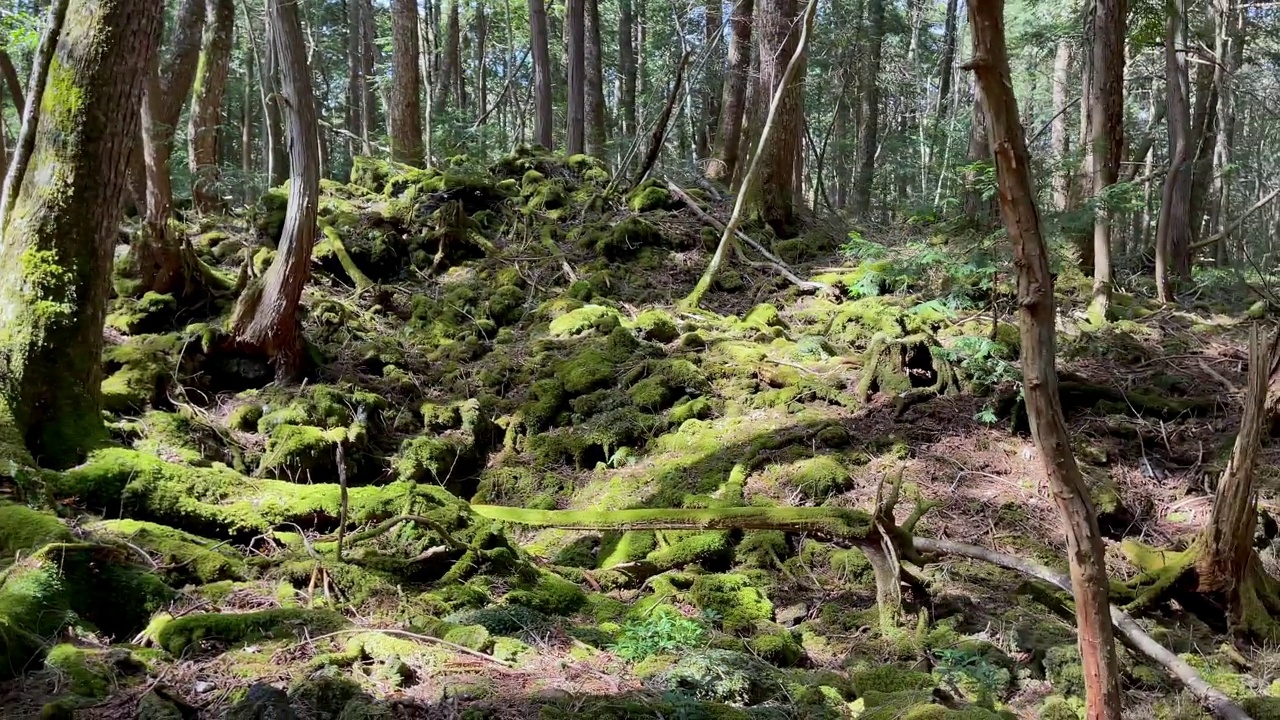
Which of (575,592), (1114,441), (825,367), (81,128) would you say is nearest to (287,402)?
(81,128)

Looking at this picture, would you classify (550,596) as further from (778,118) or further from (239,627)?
(778,118)

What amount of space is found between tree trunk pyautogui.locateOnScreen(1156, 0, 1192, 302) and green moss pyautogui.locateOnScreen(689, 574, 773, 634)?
7620 millimetres

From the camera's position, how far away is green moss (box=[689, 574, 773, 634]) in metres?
4.52

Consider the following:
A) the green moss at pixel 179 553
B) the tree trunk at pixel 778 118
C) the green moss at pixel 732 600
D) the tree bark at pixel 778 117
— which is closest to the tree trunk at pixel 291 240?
the green moss at pixel 179 553

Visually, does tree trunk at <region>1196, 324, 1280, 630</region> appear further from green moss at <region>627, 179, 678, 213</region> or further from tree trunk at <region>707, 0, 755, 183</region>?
tree trunk at <region>707, 0, 755, 183</region>

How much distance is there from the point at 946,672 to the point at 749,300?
257 inches

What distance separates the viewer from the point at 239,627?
10.9 feet

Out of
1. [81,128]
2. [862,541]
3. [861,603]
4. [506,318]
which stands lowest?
[861,603]

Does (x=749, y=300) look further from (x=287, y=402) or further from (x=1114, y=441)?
(x=287, y=402)

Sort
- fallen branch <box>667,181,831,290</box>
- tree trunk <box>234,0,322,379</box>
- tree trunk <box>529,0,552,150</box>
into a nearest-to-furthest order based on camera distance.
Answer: tree trunk <box>234,0,322,379</box> < fallen branch <box>667,181,831,290</box> < tree trunk <box>529,0,552,150</box>

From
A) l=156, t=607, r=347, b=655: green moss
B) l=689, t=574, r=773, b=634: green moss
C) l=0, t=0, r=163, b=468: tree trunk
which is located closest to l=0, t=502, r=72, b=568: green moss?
l=156, t=607, r=347, b=655: green moss

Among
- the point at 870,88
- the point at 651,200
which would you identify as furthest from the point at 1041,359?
the point at 870,88

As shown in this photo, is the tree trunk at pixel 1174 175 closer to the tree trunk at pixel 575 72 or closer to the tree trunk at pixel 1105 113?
the tree trunk at pixel 1105 113

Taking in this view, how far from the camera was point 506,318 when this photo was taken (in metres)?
9.87
